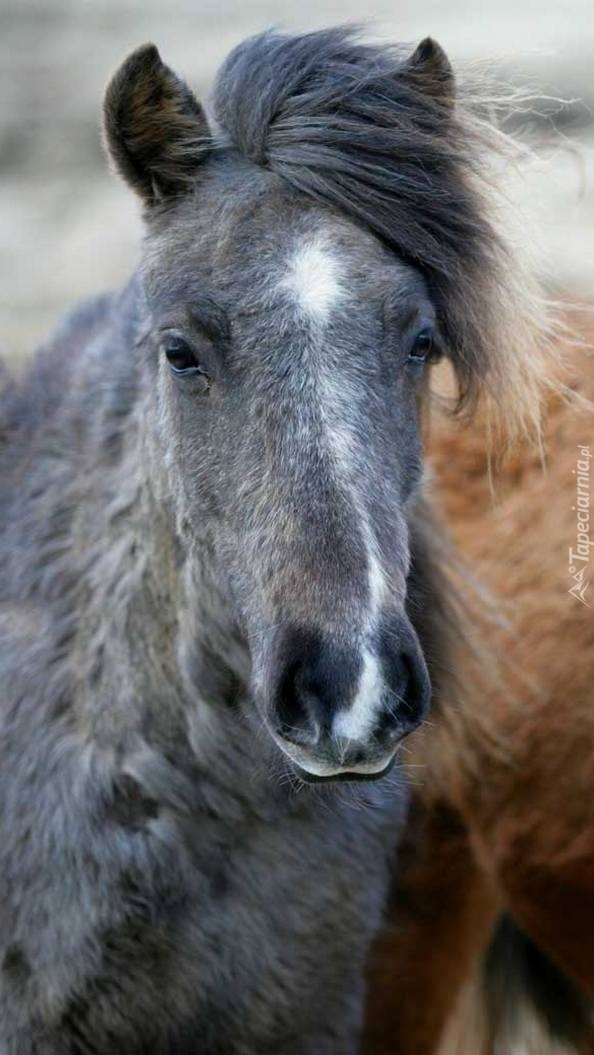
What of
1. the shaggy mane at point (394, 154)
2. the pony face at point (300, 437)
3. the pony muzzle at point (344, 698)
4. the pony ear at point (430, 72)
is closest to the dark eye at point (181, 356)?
the pony face at point (300, 437)

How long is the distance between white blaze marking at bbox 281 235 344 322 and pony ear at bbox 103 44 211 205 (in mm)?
334

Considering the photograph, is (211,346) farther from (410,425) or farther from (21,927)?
(21,927)

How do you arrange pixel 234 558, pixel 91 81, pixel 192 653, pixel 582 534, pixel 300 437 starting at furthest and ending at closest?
pixel 91 81
pixel 582 534
pixel 192 653
pixel 234 558
pixel 300 437

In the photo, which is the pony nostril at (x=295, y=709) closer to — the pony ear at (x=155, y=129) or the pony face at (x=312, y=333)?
the pony face at (x=312, y=333)

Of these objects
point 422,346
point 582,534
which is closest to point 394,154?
point 422,346

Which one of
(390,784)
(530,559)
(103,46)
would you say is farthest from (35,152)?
(390,784)

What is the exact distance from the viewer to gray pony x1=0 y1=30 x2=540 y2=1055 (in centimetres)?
212

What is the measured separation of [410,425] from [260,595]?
1.31ft

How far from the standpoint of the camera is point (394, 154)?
2.40 meters

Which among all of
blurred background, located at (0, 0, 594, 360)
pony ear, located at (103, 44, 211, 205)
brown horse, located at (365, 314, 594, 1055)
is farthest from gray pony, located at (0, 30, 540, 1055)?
blurred background, located at (0, 0, 594, 360)

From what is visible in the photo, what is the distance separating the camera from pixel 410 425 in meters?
2.36

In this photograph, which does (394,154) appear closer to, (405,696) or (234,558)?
(234,558)

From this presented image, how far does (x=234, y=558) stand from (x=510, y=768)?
125 cm

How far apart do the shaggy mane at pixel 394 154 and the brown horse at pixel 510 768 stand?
684 millimetres
